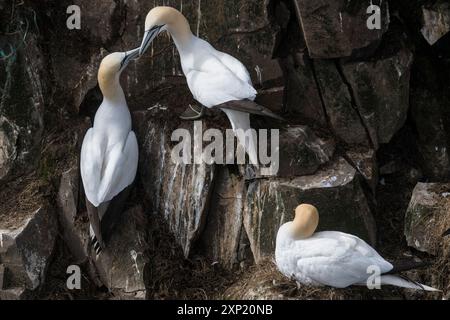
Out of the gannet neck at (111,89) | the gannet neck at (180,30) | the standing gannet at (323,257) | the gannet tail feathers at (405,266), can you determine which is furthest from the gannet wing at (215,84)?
the gannet tail feathers at (405,266)

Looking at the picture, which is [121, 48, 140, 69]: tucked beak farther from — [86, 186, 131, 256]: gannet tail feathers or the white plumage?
[86, 186, 131, 256]: gannet tail feathers

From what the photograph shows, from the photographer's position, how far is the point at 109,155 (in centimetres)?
923

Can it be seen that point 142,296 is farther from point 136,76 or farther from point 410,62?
point 410,62

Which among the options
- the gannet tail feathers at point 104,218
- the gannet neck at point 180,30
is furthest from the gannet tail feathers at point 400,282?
the gannet neck at point 180,30

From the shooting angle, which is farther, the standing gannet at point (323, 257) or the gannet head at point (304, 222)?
the gannet head at point (304, 222)

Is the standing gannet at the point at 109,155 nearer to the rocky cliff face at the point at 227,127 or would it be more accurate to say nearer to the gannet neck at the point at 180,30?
the rocky cliff face at the point at 227,127

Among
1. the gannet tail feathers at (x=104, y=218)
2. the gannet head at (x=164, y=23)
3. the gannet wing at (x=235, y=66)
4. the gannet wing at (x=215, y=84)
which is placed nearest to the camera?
the gannet wing at (x=215, y=84)

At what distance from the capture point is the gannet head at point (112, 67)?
369 inches

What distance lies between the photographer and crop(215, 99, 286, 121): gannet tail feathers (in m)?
8.50

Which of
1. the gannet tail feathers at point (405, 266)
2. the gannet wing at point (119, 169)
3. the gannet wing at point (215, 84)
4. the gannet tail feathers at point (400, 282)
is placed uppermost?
the gannet wing at point (215, 84)

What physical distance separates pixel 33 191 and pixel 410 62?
3860mm

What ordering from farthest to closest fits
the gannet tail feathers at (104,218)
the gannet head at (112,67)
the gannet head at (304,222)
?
the gannet head at (112,67) → the gannet tail feathers at (104,218) → the gannet head at (304,222)

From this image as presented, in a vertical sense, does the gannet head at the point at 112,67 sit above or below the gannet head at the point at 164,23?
below

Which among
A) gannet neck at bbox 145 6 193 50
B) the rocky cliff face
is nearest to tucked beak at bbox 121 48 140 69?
gannet neck at bbox 145 6 193 50
